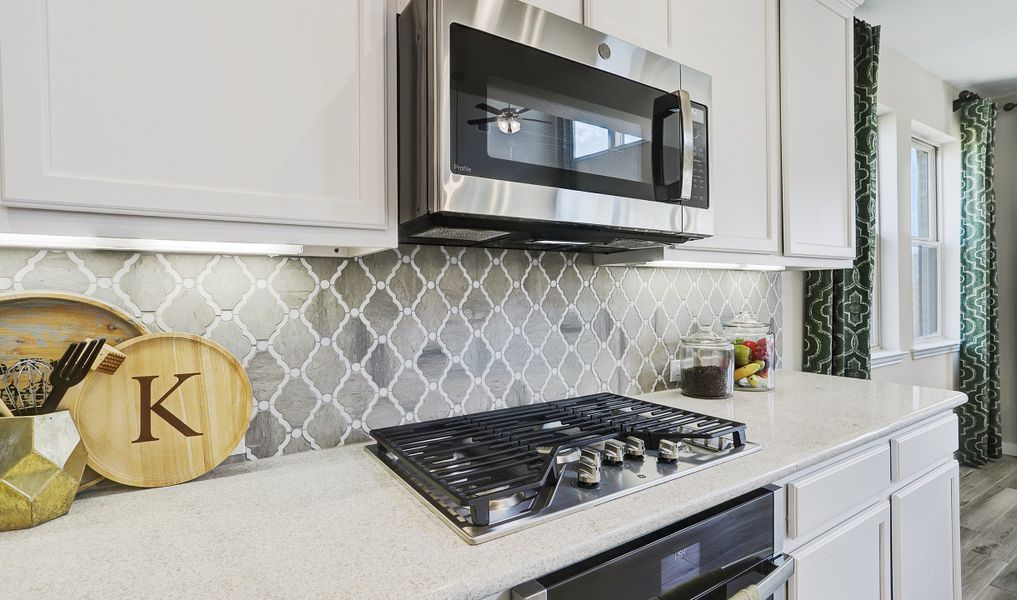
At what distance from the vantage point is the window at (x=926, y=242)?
3586mm

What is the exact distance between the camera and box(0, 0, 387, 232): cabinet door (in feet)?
2.39

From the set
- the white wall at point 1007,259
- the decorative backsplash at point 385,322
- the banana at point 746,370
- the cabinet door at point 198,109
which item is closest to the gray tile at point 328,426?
the decorative backsplash at point 385,322

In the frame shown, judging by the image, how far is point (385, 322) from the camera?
4.31 feet

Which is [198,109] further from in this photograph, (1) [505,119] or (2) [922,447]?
(2) [922,447]

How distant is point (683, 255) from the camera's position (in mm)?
1533

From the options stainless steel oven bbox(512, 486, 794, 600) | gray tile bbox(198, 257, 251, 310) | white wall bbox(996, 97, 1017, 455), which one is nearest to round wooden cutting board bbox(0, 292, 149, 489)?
gray tile bbox(198, 257, 251, 310)

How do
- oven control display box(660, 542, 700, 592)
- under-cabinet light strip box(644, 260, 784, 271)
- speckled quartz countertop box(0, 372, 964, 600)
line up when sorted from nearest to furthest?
speckled quartz countertop box(0, 372, 964, 600), oven control display box(660, 542, 700, 592), under-cabinet light strip box(644, 260, 784, 271)

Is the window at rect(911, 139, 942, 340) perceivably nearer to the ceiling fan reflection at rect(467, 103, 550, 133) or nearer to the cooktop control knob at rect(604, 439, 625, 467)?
the cooktop control knob at rect(604, 439, 625, 467)

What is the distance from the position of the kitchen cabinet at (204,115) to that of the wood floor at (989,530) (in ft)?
9.67

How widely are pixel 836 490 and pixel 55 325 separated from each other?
1.66 meters

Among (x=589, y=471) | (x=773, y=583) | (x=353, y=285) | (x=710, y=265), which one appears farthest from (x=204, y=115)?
(x=710, y=265)

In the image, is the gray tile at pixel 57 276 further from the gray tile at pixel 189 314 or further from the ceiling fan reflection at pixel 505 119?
the ceiling fan reflection at pixel 505 119

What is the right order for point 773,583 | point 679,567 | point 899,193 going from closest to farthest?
1. point 679,567
2. point 773,583
3. point 899,193

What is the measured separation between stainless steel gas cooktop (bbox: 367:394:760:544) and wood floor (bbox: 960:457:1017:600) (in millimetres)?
2015
